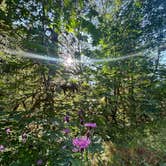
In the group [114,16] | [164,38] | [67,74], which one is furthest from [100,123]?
[164,38]

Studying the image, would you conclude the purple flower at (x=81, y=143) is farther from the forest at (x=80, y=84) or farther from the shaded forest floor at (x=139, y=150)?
the shaded forest floor at (x=139, y=150)

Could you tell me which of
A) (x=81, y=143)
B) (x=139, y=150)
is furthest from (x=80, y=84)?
(x=81, y=143)

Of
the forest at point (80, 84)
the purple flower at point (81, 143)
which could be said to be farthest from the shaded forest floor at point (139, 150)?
the purple flower at point (81, 143)

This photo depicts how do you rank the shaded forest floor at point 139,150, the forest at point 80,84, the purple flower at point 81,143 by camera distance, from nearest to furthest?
the purple flower at point 81,143, the forest at point 80,84, the shaded forest floor at point 139,150

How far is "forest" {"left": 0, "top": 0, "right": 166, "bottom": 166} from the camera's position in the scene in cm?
153

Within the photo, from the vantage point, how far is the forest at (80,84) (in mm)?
1534

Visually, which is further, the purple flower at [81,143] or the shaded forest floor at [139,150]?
the shaded forest floor at [139,150]

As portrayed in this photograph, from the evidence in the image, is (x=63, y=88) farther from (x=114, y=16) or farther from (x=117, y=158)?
(x=114, y=16)

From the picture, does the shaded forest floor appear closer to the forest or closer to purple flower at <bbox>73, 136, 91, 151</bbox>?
the forest

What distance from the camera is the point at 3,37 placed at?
2100 millimetres

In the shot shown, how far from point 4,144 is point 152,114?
6.21 feet

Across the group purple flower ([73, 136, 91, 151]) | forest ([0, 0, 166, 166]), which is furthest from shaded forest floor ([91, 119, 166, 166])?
purple flower ([73, 136, 91, 151])

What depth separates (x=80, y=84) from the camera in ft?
8.38

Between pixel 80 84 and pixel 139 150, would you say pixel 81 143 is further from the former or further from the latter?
pixel 139 150
